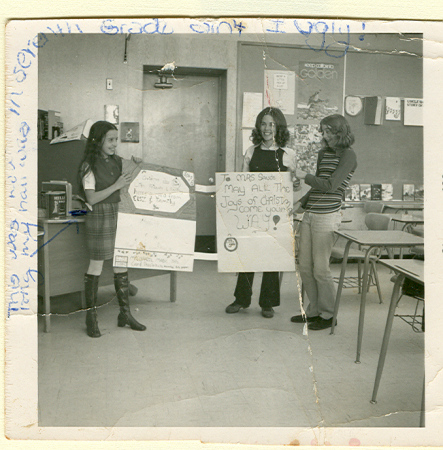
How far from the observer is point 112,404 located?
1.91m

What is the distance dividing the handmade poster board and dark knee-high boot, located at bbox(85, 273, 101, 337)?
0.18 m

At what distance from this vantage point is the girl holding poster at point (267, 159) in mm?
1972

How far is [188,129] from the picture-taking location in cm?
197

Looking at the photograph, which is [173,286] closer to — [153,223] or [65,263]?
[153,223]

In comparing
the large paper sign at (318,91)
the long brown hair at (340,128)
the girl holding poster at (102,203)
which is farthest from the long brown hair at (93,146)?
the long brown hair at (340,128)

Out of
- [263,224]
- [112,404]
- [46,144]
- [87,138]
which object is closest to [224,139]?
[263,224]

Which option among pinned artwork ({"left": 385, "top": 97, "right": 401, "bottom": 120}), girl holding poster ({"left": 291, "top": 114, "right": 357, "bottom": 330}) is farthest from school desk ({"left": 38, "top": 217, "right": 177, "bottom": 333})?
pinned artwork ({"left": 385, "top": 97, "right": 401, "bottom": 120})

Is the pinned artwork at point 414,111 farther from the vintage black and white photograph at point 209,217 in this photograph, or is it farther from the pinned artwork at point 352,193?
the pinned artwork at point 352,193

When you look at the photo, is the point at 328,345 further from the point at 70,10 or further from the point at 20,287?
the point at 70,10

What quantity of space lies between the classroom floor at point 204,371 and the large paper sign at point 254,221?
9 cm

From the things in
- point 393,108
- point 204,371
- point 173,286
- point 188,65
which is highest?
point 188,65

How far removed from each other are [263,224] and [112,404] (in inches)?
37.3

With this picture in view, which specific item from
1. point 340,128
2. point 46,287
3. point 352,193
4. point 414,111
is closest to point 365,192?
point 352,193

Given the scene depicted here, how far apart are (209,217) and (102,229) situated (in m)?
0.46
